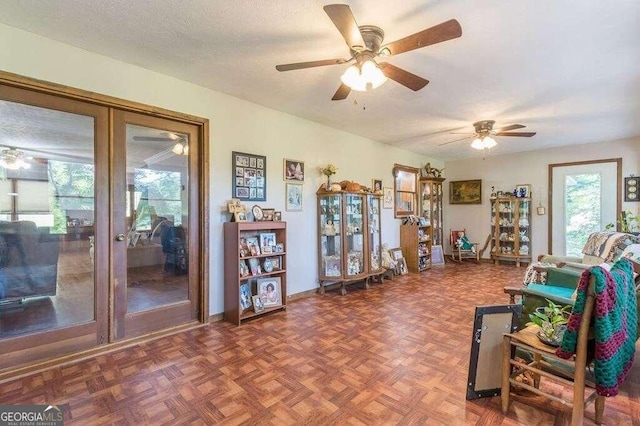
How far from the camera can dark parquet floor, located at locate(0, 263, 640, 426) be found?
1.76m

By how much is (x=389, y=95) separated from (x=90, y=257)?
10.9 ft

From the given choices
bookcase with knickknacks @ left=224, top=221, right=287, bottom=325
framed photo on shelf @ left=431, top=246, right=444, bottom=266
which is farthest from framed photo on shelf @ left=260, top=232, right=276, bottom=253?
framed photo on shelf @ left=431, top=246, right=444, bottom=266

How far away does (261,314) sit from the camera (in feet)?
11.3

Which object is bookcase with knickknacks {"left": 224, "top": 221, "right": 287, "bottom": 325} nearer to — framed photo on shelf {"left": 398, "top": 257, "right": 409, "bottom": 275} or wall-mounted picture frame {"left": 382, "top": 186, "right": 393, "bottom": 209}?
wall-mounted picture frame {"left": 382, "top": 186, "right": 393, "bottom": 209}

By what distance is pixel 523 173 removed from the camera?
6.43m

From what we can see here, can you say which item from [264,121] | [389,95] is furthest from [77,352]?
[389,95]

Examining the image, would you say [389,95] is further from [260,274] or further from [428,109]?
[260,274]

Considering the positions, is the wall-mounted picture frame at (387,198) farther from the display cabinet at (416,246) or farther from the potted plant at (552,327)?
the potted plant at (552,327)

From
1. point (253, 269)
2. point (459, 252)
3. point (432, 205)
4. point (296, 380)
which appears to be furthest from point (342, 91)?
point (459, 252)

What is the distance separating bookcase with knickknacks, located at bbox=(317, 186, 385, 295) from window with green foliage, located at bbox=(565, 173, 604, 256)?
4243 mm

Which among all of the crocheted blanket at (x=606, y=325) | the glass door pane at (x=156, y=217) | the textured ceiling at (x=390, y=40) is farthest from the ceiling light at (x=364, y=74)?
the glass door pane at (x=156, y=217)

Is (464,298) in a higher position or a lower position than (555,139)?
lower

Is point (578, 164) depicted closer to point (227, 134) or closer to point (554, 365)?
point (554, 365)

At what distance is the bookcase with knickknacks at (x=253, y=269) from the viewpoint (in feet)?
10.6
